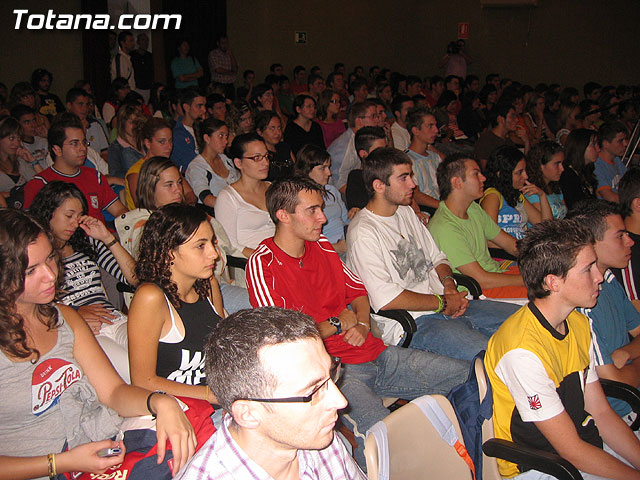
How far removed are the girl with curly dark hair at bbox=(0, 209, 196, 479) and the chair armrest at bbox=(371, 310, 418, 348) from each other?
133 centimetres

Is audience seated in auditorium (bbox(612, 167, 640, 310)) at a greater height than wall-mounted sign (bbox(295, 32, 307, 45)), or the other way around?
wall-mounted sign (bbox(295, 32, 307, 45))

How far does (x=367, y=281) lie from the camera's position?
2.71 m

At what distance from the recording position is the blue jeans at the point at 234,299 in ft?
8.84

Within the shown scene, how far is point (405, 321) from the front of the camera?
2.58 metres

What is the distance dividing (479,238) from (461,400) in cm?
174

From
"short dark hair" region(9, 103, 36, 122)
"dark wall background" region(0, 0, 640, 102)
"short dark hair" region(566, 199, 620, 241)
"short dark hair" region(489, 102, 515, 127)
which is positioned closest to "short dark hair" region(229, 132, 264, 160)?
"short dark hair" region(566, 199, 620, 241)

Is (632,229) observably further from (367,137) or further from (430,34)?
(430,34)

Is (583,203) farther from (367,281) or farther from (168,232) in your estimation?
(168,232)

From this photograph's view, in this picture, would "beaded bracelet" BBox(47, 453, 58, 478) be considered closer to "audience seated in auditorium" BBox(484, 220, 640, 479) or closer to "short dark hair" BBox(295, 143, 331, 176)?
"audience seated in auditorium" BBox(484, 220, 640, 479)

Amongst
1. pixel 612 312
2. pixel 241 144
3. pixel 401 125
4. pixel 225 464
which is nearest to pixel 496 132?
pixel 401 125

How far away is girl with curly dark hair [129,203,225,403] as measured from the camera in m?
1.81

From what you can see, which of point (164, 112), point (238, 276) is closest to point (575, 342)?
point (238, 276)

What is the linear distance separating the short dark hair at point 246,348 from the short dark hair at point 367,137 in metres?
3.16

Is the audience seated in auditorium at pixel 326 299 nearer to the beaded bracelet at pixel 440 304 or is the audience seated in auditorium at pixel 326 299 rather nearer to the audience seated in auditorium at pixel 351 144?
the beaded bracelet at pixel 440 304
